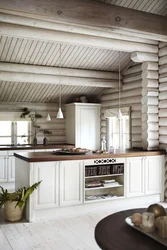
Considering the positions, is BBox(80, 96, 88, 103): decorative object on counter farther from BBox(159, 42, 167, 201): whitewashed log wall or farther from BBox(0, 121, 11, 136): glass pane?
BBox(159, 42, 167, 201): whitewashed log wall

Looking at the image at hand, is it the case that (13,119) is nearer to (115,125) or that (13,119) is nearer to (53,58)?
(53,58)

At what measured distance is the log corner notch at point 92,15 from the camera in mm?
3775

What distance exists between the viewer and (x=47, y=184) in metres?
4.81

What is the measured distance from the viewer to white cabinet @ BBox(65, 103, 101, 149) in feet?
26.5

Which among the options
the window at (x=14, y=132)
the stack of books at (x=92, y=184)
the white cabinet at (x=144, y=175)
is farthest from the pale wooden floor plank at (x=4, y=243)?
the window at (x=14, y=132)

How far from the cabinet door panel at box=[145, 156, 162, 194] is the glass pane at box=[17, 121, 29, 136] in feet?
12.8

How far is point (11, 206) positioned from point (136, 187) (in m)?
2.36

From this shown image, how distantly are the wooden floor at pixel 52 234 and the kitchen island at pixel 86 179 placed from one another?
0.87 ft

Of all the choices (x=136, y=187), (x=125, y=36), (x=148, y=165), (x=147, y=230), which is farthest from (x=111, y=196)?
(x=147, y=230)

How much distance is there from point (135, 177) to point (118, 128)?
8.08 feet

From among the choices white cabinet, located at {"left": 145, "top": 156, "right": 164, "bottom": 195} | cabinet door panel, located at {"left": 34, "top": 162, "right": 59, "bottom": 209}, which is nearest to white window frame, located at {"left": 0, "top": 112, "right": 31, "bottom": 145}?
cabinet door panel, located at {"left": 34, "top": 162, "right": 59, "bottom": 209}


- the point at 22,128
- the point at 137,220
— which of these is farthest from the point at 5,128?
the point at 137,220

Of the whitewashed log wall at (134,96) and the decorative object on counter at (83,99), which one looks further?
the decorative object on counter at (83,99)

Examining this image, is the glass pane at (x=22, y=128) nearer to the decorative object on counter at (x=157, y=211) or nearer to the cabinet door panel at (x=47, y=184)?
the cabinet door panel at (x=47, y=184)
